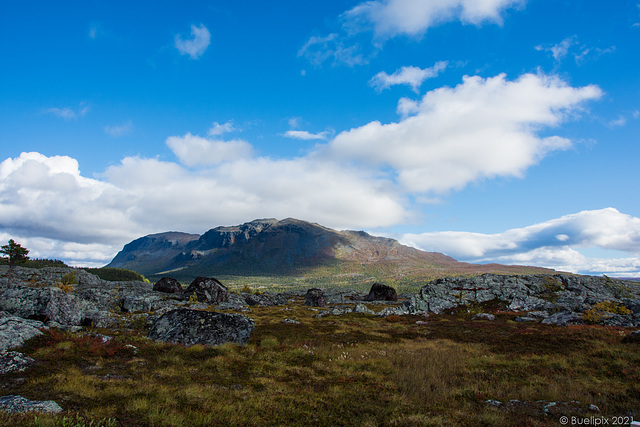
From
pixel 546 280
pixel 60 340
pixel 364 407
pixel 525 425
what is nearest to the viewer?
pixel 525 425

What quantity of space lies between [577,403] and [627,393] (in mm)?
3009

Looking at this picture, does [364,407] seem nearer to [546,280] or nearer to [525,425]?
[525,425]

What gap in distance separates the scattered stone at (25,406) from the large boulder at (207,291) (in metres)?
55.2

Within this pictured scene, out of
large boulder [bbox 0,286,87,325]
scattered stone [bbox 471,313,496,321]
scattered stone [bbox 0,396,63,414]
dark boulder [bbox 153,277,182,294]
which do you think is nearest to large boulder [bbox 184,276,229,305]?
dark boulder [bbox 153,277,182,294]

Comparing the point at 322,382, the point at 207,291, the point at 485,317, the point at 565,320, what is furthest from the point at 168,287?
the point at 565,320

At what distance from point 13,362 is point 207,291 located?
52.9 meters

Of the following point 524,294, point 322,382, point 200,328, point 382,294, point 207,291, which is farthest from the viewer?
point 382,294

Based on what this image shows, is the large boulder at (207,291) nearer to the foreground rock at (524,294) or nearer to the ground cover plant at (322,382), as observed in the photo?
the foreground rock at (524,294)

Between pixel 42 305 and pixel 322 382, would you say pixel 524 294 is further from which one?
pixel 42 305

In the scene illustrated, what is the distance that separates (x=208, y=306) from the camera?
54.9 meters

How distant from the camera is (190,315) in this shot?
22734mm

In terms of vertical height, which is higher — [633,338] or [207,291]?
[633,338]

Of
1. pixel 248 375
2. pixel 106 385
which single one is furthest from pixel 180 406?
pixel 248 375

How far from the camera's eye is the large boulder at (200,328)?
20938mm
